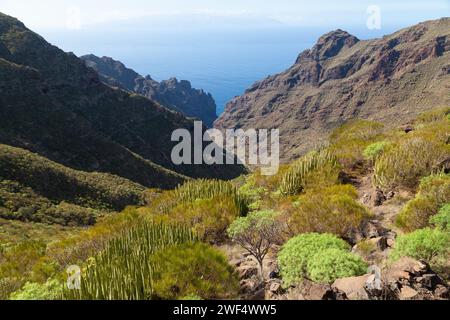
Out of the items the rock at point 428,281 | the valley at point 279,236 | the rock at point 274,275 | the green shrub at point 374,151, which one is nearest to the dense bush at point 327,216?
the valley at point 279,236

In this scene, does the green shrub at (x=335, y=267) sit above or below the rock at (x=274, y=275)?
above

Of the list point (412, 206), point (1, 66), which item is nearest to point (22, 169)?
point (1, 66)

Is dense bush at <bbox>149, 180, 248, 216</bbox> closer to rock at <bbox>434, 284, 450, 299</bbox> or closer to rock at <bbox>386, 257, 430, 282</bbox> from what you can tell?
rock at <bbox>386, 257, 430, 282</bbox>

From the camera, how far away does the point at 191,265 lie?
6.77m

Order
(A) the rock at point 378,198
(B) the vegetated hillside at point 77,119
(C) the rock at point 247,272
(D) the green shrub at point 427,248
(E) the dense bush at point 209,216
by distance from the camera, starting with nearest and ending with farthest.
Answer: (D) the green shrub at point 427,248
(C) the rock at point 247,272
(E) the dense bush at point 209,216
(A) the rock at point 378,198
(B) the vegetated hillside at point 77,119

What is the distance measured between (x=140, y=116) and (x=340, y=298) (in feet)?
272

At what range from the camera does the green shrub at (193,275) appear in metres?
6.27

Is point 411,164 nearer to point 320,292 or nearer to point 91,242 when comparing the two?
point 320,292

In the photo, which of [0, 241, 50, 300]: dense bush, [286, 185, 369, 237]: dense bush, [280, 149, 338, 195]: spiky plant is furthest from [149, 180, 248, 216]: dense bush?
[0, 241, 50, 300]: dense bush

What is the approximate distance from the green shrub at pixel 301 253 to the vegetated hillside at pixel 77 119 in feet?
167

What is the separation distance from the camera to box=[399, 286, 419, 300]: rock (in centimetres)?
538

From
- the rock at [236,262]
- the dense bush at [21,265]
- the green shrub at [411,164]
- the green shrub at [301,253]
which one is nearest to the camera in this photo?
the green shrub at [301,253]

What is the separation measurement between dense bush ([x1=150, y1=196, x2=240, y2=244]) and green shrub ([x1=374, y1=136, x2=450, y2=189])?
164 inches

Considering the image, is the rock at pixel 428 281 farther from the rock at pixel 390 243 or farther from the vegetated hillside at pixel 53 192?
the vegetated hillside at pixel 53 192
